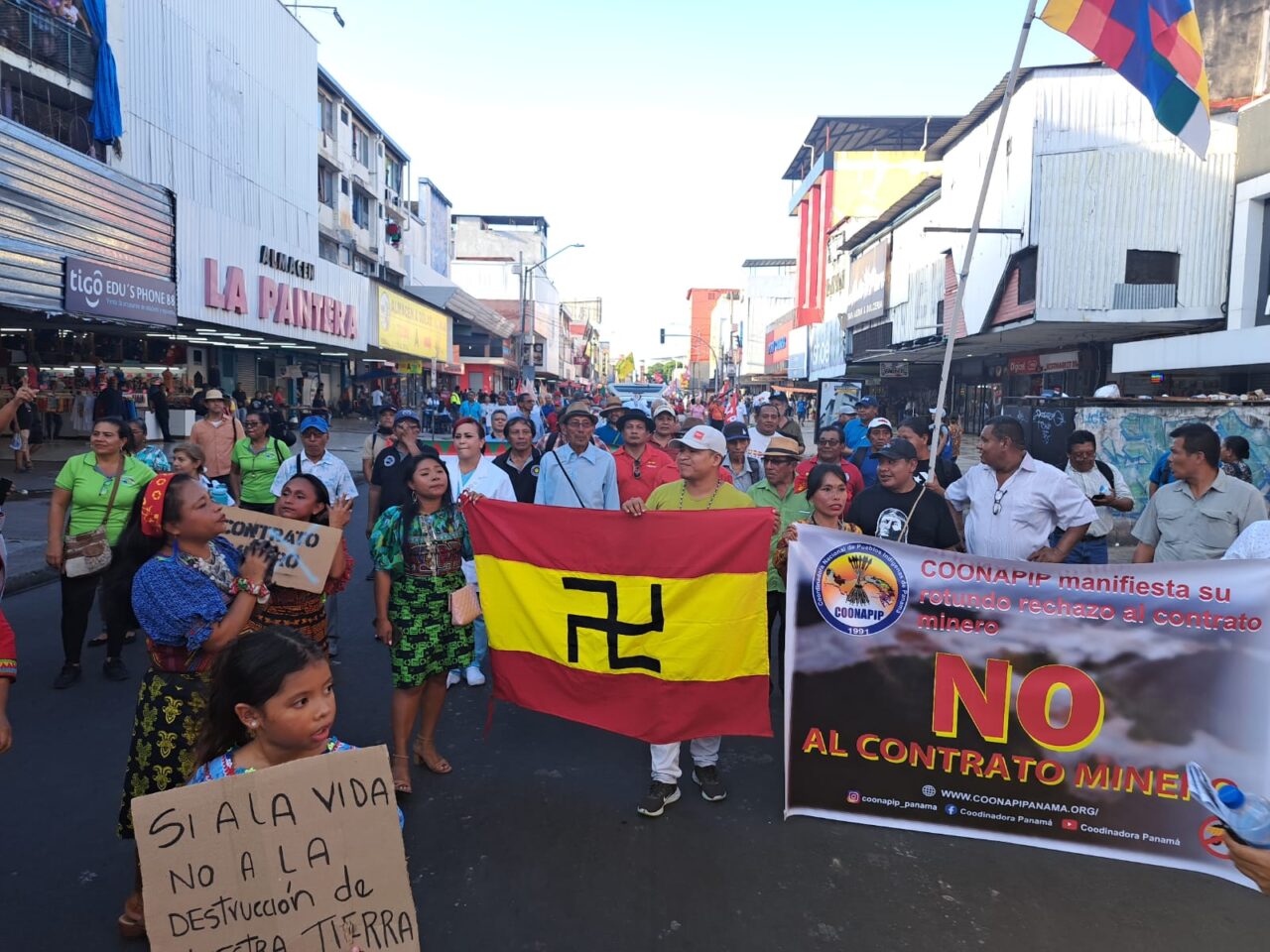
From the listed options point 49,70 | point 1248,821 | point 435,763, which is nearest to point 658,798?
point 435,763

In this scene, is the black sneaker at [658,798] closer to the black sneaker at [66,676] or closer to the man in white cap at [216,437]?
the black sneaker at [66,676]

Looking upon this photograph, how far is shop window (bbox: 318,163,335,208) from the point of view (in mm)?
36375

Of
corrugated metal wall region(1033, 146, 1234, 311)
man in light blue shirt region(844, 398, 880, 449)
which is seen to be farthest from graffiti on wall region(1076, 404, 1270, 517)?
corrugated metal wall region(1033, 146, 1234, 311)

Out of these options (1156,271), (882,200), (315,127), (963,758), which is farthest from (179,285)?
(882,200)

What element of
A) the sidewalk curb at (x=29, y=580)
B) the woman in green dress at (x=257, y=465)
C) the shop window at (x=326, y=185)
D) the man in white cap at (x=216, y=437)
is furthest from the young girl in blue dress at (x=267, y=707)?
the shop window at (x=326, y=185)

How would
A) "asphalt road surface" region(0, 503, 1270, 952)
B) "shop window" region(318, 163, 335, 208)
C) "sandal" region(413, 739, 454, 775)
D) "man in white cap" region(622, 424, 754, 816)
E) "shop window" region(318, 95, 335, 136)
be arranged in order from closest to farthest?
1. "asphalt road surface" region(0, 503, 1270, 952)
2. "man in white cap" region(622, 424, 754, 816)
3. "sandal" region(413, 739, 454, 775)
4. "shop window" region(318, 95, 335, 136)
5. "shop window" region(318, 163, 335, 208)

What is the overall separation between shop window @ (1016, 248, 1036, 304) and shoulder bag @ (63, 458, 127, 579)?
21.1 m

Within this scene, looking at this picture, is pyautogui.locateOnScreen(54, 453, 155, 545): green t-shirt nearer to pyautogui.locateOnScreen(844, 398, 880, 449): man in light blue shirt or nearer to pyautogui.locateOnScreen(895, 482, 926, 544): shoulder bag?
pyautogui.locateOnScreen(895, 482, 926, 544): shoulder bag

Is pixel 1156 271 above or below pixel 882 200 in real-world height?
below

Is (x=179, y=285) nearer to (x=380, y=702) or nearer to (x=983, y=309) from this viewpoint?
(x=380, y=702)

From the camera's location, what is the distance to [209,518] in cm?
322

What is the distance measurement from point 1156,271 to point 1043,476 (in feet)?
64.9

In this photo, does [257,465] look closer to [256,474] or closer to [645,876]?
[256,474]

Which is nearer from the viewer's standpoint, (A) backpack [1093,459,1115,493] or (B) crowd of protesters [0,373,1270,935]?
(B) crowd of protesters [0,373,1270,935]
